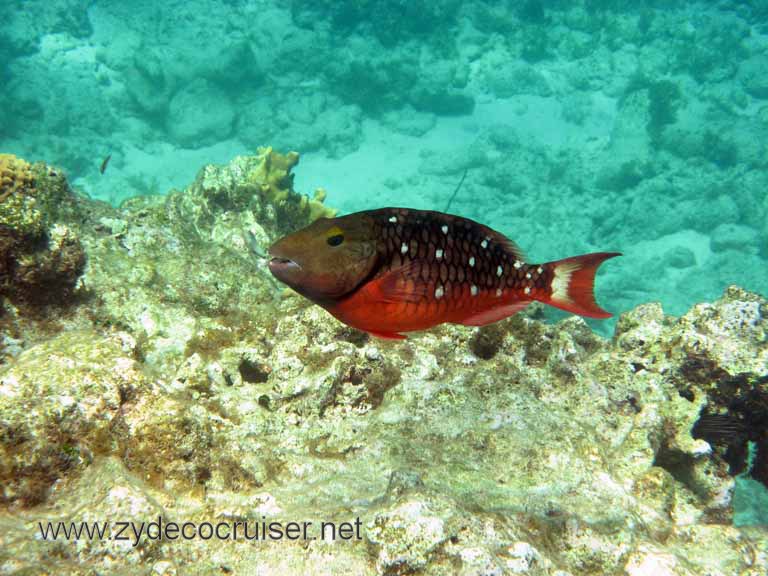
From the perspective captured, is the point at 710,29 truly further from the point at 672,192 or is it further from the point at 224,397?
the point at 224,397

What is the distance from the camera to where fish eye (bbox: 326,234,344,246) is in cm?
179

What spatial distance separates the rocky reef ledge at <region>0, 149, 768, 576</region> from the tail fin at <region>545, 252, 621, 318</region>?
1171mm

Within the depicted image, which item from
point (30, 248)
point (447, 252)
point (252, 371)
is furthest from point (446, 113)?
point (447, 252)

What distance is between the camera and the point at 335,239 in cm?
181

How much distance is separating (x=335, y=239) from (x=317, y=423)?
1.96m

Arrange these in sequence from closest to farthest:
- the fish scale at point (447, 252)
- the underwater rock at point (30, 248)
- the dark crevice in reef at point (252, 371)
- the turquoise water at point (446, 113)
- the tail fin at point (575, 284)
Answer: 1. the fish scale at point (447, 252)
2. the tail fin at point (575, 284)
3. the underwater rock at point (30, 248)
4. the dark crevice in reef at point (252, 371)
5. the turquoise water at point (446, 113)

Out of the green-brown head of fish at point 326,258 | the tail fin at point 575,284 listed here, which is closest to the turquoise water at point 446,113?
the tail fin at point 575,284

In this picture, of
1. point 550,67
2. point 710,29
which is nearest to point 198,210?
point 550,67

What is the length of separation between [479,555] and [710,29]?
111 feet

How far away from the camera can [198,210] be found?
7.35 meters

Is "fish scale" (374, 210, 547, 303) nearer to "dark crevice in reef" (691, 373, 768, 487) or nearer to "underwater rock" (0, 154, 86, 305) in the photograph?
"underwater rock" (0, 154, 86, 305)

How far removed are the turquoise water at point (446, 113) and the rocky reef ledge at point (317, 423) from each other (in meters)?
11.0

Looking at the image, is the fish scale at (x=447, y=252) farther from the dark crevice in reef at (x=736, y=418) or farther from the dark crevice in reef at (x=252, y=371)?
the dark crevice in reef at (x=736, y=418)

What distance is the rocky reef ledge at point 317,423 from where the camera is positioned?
2.22 metres
